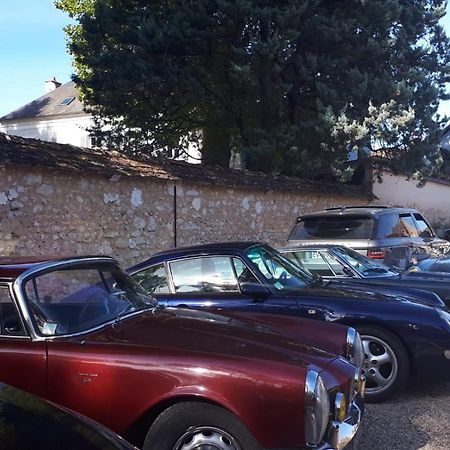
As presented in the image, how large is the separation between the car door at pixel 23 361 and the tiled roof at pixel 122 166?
16.6 ft

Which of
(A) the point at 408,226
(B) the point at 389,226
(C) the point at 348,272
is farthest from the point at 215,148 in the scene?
(C) the point at 348,272

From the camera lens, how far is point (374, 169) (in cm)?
1880

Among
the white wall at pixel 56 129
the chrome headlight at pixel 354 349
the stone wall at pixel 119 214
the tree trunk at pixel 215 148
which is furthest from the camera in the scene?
the white wall at pixel 56 129

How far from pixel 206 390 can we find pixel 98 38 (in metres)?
14.6

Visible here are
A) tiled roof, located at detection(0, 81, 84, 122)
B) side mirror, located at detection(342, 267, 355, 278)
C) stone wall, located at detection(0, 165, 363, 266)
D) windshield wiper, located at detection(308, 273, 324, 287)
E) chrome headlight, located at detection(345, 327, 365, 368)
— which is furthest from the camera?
tiled roof, located at detection(0, 81, 84, 122)

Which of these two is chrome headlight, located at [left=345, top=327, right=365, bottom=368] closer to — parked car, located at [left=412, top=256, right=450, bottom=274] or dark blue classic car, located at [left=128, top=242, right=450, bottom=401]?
dark blue classic car, located at [left=128, top=242, right=450, bottom=401]

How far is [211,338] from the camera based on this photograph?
3.51 m

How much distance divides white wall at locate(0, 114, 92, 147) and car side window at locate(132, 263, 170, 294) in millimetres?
31230

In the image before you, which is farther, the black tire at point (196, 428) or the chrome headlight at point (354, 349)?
the chrome headlight at point (354, 349)

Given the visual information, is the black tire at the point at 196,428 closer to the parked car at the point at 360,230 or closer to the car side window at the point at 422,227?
the parked car at the point at 360,230

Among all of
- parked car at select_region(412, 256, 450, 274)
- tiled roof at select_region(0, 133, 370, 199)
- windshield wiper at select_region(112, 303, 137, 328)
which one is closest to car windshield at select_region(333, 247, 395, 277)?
parked car at select_region(412, 256, 450, 274)

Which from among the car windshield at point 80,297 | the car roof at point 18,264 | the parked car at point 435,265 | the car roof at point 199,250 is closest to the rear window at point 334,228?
the parked car at point 435,265

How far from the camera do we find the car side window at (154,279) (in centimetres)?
559

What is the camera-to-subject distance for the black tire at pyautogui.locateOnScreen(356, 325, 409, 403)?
501 centimetres
